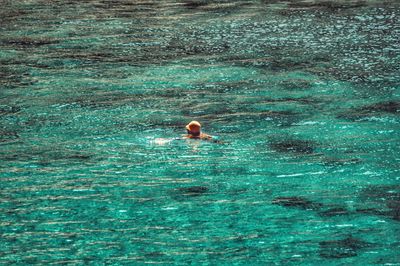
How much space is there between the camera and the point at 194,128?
8.86 meters

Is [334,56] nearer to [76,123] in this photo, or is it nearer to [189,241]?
[76,123]

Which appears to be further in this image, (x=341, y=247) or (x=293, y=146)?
(x=293, y=146)

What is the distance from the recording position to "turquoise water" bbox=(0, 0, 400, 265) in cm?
678

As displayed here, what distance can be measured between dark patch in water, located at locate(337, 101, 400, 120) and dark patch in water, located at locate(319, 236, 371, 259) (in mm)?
3384

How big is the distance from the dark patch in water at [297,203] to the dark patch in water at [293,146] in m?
1.27

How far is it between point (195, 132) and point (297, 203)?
1876 millimetres

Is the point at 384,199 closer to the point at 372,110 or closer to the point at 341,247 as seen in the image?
the point at 341,247

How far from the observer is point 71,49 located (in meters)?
13.3

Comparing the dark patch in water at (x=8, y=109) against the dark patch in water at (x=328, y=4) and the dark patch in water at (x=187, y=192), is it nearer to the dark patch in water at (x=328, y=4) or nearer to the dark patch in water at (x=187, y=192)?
Result: the dark patch in water at (x=187, y=192)

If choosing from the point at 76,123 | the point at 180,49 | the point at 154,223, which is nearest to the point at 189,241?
the point at 154,223

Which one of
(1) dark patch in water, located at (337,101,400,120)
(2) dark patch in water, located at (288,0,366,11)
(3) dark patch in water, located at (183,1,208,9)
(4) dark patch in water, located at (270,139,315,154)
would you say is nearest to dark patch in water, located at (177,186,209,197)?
(4) dark patch in water, located at (270,139,315,154)

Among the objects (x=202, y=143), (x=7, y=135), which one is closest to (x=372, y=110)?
(x=202, y=143)

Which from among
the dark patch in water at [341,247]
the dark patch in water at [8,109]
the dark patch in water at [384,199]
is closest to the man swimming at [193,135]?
the dark patch in water at [384,199]

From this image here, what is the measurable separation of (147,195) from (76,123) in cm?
240
